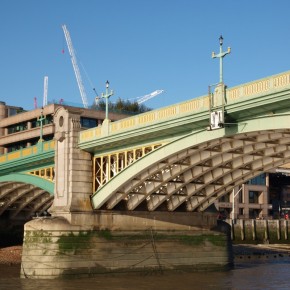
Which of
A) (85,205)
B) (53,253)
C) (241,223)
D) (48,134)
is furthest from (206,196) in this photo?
(48,134)

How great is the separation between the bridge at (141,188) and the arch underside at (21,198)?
26.9 feet

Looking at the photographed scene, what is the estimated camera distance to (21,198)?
55031 mm

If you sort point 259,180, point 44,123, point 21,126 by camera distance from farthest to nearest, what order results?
point 259,180
point 21,126
point 44,123

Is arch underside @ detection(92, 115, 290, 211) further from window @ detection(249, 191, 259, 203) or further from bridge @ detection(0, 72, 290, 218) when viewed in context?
window @ detection(249, 191, 259, 203)

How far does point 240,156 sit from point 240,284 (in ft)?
23.0

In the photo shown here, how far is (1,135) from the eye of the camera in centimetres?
8525

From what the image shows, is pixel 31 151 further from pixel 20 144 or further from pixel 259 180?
pixel 259 180

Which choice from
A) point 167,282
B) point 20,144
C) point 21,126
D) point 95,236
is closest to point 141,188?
point 95,236

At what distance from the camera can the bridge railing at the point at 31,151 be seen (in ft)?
134

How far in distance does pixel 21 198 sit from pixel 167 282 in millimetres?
25856

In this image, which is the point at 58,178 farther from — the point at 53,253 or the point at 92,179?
the point at 53,253

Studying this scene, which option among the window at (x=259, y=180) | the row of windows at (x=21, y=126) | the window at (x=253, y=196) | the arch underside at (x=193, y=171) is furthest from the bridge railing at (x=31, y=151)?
the window at (x=259, y=180)

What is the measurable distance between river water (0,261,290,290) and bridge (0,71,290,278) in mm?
952

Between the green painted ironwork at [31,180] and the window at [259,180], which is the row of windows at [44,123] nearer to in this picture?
the green painted ironwork at [31,180]
